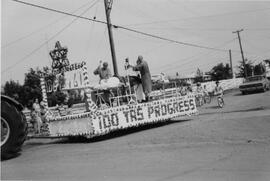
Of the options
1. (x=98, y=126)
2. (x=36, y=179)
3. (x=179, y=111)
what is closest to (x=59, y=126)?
(x=98, y=126)

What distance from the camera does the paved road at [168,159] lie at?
6562 mm

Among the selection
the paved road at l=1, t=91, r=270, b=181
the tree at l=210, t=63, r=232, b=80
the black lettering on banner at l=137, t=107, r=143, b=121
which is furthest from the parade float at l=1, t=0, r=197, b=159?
the tree at l=210, t=63, r=232, b=80

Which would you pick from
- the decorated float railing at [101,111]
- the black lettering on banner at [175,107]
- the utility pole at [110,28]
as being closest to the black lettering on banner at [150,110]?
the decorated float railing at [101,111]

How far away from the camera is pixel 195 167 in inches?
273

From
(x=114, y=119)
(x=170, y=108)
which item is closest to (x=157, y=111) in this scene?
(x=170, y=108)

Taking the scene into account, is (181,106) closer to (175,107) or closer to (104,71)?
(175,107)

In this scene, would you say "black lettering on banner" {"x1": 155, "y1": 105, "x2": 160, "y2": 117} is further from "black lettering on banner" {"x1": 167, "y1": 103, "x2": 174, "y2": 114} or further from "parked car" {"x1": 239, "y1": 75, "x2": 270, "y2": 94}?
"parked car" {"x1": 239, "y1": 75, "x2": 270, "y2": 94}

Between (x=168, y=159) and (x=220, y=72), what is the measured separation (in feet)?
271

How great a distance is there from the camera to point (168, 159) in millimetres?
7887

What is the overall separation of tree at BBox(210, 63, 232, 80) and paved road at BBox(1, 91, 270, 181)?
256 feet

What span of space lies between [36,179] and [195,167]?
8.78 ft

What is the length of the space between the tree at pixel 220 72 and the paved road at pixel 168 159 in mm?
78113

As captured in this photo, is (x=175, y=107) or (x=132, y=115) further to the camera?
(x=175, y=107)

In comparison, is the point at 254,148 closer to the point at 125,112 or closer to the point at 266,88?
the point at 125,112
